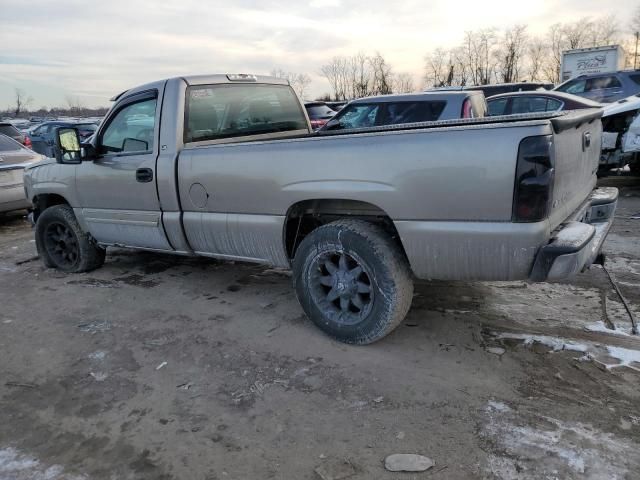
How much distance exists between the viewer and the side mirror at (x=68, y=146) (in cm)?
481

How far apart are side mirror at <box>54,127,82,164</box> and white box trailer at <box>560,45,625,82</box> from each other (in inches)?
898

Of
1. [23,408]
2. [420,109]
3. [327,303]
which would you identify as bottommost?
[23,408]

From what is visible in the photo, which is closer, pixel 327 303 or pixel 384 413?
pixel 384 413

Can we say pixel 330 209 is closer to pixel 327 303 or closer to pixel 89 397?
pixel 327 303

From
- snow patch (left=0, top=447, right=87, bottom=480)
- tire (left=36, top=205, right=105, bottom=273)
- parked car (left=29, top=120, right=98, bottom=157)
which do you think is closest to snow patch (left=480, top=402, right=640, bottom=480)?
snow patch (left=0, top=447, right=87, bottom=480)

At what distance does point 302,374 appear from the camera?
314cm

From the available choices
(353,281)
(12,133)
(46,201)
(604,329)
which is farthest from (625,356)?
(12,133)

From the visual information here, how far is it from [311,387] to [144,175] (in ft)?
7.91

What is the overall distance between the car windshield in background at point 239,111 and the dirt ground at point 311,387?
150 centimetres

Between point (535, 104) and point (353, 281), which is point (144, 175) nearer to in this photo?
point (353, 281)

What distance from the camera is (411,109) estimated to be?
22.9 feet

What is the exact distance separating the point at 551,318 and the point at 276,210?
2.20 meters

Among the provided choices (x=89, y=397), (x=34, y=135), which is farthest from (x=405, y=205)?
(x=34, y=135)

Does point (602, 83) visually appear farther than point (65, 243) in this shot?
Yes
